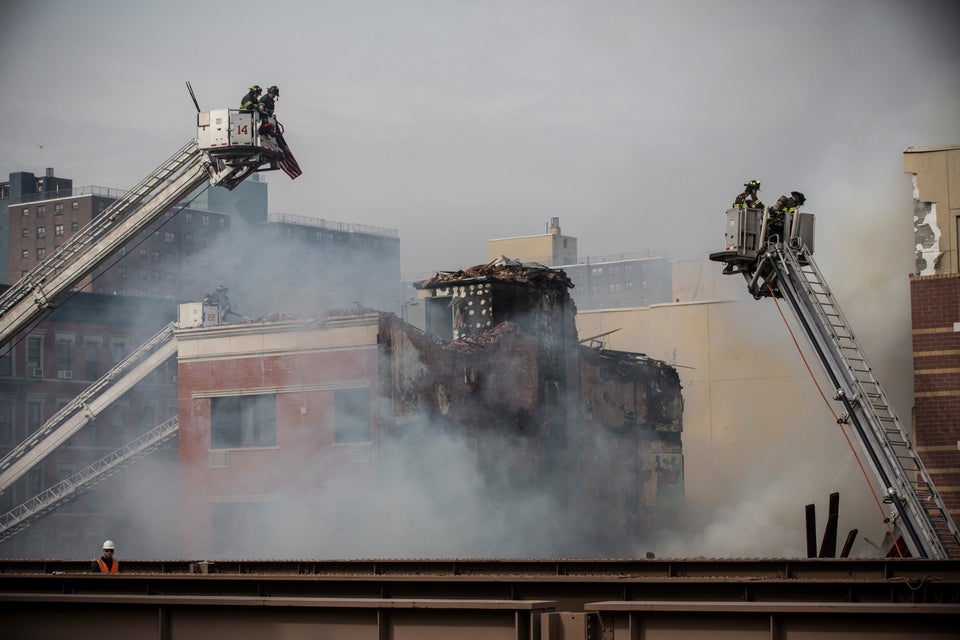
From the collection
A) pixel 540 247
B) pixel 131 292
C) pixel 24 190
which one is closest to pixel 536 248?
pixel 540 247

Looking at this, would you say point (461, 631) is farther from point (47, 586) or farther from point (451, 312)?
point (451, 312)

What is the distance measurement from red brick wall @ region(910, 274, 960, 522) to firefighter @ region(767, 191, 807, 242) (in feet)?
16.0

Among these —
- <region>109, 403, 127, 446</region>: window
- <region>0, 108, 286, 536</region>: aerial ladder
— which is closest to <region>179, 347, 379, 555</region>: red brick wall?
<region>0, 108, 286, 536</region>: aerial ladder

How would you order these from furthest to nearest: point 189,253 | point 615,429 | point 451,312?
point 189,253 < point 615,429 < point 451,312

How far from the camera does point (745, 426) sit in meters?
50.9

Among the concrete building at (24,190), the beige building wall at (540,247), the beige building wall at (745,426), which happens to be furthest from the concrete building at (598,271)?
the concrete building at (24,190)

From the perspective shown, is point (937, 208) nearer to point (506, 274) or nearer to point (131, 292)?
point (506, 274)

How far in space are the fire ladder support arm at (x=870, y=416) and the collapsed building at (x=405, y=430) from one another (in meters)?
11.2

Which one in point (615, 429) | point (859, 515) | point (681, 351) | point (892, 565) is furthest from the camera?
point (681, 351)

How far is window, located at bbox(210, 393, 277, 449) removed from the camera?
113 ft

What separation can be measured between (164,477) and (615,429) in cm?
1867

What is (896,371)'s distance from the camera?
31797 millimetres

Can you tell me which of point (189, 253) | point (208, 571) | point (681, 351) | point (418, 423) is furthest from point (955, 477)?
point (189, 253)

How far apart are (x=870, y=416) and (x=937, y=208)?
7391 millimetres
